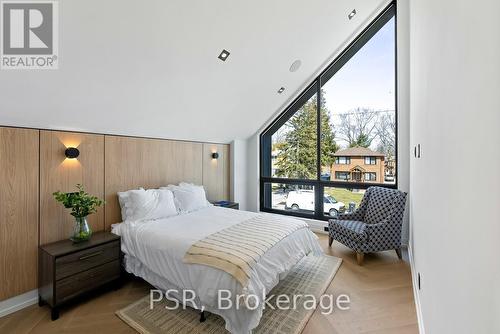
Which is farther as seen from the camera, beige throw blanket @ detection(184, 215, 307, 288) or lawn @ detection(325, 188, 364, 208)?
lawn @ detection(325, 188, 364, 208)

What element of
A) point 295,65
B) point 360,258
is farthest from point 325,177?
point 295,65

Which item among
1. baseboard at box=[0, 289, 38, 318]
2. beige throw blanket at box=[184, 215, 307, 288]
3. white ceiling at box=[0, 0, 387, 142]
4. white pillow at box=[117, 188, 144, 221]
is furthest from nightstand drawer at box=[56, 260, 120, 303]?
white ceiling at box=[0, 0, 387, 142]

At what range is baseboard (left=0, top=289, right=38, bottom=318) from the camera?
229 centimetres

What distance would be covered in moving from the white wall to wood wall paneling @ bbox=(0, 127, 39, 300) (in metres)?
3.38

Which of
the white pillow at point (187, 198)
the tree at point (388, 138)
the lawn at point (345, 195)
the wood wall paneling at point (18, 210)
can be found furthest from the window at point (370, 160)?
the wood wall paneling at point (18, 210)

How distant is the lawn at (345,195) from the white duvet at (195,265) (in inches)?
67.0

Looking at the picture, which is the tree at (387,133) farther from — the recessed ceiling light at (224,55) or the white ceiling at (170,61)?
the recessed ceiling light at (224,55)

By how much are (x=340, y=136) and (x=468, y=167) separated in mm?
3837

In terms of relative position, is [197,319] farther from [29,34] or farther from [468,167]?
[29,34]

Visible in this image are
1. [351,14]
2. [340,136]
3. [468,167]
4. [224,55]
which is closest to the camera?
[468,167]

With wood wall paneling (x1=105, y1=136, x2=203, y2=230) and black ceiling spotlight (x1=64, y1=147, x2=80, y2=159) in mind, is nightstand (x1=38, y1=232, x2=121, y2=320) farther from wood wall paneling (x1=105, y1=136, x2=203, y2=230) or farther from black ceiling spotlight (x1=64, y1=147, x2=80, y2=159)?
black ceiling spotlight (x1=64, y1=147, x2=80, y2=159)

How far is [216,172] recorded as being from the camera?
500cm

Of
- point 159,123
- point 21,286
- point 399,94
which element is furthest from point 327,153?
point 21,286

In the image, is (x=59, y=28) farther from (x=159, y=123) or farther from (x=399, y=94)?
(x=399, y=94)
